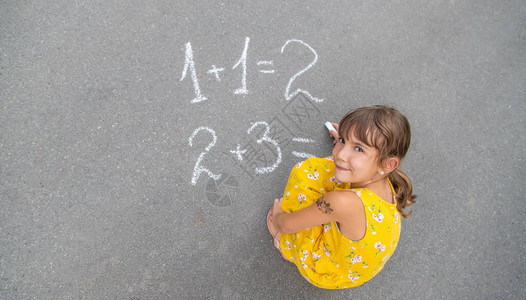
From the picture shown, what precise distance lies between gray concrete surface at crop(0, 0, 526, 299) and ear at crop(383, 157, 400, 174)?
0.83 m

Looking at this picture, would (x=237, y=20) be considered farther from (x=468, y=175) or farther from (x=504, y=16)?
(x=504, y=16)

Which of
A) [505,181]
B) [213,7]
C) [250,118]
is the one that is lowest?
[505,181]

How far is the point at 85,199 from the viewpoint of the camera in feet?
6.47

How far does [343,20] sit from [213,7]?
3.32ft

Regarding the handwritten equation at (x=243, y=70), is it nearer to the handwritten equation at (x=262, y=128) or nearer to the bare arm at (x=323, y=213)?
the handwritten equation at (x=262, y=128)

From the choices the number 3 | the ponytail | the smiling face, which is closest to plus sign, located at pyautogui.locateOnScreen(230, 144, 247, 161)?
the number 3

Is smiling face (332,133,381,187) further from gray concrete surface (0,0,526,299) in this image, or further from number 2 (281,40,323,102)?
number 2 (281,40,323,102)

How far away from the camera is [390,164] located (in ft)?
4.71

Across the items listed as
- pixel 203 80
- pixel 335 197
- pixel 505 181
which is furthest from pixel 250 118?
pixel 505 181

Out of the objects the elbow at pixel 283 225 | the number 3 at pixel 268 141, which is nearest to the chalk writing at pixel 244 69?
the number 3 at pixel 268 141

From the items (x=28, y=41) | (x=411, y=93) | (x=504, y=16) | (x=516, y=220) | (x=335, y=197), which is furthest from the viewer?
(x=504, y=16)

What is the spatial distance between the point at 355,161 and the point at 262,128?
3.07ft

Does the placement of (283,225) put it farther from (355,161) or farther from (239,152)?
(239,152)

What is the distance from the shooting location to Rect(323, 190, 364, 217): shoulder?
4.53 ft
